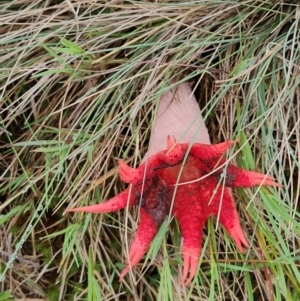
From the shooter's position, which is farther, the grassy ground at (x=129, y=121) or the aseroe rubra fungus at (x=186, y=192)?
the grassy ground at (x=129, y=121)

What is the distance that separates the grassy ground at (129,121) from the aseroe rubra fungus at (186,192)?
0.22ft

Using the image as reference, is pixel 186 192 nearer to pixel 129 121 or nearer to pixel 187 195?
pixel 187 195

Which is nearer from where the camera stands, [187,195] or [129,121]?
[187,195]

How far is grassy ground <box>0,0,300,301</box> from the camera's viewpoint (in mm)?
1405

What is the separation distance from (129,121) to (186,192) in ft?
0.97

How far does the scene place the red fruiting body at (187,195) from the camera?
4.25ft

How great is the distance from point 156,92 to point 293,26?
0.39 m

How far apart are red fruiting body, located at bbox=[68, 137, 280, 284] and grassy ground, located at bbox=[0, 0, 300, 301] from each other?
0.07 meters

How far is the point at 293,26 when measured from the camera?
139 cm

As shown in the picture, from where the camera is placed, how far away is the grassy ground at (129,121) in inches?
55.3

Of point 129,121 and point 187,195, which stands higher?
point 129,121

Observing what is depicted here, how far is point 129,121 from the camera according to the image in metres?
1.51

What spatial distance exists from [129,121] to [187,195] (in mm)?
300

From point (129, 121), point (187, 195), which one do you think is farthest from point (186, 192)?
point (129, 121)
